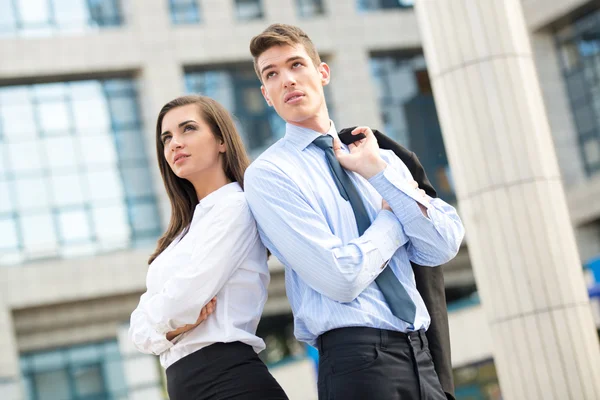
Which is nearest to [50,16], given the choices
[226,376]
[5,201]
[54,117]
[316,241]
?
[54,117]

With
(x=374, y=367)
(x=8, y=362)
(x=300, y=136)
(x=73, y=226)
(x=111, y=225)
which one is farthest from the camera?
(x=111, y=225)

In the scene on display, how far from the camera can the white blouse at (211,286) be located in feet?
12.0

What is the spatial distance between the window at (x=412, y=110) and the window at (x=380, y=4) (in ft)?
5.71

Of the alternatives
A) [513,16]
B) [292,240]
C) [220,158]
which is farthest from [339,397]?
[513,16]

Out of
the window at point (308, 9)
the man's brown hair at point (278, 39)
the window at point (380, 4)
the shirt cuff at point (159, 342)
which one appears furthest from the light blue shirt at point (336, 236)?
the window at point (380, 4)

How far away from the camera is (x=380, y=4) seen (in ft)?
116

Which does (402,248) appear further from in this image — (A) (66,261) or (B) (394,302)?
(A) (66,261)

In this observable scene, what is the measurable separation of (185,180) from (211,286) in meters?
0.70

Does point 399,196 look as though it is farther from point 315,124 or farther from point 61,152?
point 61,152

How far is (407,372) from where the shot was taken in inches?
131

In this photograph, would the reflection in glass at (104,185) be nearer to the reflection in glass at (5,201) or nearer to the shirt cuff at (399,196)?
the reflection in glass at (5,201)

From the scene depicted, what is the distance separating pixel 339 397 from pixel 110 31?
29944mm

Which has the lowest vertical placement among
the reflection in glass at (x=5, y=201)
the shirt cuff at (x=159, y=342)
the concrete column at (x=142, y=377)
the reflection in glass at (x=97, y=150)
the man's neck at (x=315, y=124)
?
the concrete column at (x=142, y=377)

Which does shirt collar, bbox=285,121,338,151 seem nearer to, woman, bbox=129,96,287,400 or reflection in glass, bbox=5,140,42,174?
woman, bbox=129,96,287,400
